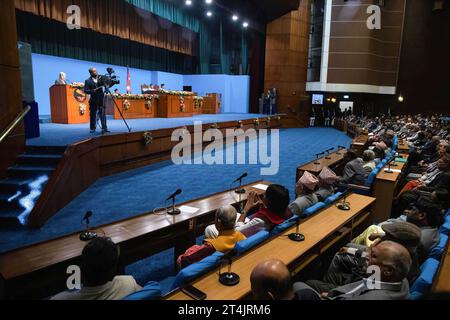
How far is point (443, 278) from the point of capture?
1662 mm

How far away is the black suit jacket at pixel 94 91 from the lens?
18.6 feet

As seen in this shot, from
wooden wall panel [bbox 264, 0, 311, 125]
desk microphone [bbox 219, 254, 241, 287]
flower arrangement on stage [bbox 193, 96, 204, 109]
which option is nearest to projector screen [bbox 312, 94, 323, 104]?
wooden wall panel [bbox 264, 0, 311, 125]

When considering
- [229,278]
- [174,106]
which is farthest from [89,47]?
[229,278]

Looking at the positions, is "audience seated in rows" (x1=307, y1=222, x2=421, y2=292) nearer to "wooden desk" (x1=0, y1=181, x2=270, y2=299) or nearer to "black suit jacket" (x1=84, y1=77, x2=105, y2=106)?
"wooden desk" (x1=0, y1=181, x2=270, y2=299)

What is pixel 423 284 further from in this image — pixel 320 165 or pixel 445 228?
pixel 320 165

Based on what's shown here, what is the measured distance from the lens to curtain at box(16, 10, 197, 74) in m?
8.73

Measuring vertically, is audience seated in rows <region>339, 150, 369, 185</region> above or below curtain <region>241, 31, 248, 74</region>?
below

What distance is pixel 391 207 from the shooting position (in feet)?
13.0

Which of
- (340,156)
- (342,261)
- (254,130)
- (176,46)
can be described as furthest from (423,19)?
(342,261)

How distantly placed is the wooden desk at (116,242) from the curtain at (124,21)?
25.6 ft

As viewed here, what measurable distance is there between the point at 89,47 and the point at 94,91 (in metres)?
5.76

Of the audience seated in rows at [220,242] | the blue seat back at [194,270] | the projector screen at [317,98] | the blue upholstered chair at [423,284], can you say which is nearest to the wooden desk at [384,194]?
the blue upholstered chair at [423,284]

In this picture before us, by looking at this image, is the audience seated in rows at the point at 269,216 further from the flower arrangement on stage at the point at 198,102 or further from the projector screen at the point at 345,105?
the projector screen at the point at 345,105

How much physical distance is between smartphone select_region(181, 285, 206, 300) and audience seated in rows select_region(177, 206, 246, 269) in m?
0.40
